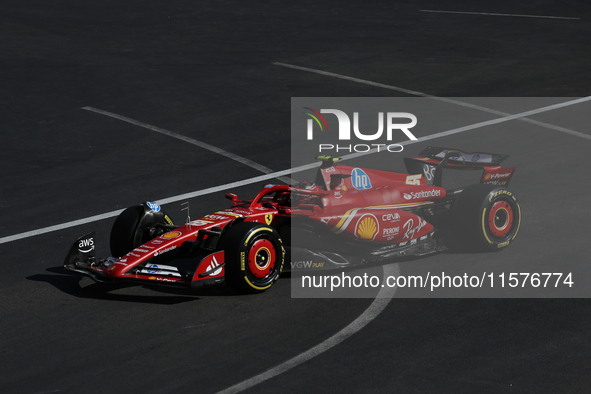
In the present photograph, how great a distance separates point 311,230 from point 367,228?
82 cm

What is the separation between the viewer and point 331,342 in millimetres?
9234

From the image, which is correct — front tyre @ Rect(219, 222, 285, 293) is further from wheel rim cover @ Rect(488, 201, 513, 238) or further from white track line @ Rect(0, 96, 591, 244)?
white track line @ Rect(0, 96, 591, 244)

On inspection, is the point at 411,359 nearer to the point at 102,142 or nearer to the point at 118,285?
the point at 118,285

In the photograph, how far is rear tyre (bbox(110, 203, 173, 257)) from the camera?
11484 millimetres

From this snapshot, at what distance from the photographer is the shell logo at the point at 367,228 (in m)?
11.5

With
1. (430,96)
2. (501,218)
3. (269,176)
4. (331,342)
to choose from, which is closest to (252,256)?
(331,342)

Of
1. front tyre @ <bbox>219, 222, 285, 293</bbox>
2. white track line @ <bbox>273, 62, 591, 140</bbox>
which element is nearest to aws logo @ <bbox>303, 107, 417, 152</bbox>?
white track line @ <bbox>273, 62, 591, 140</bbox>

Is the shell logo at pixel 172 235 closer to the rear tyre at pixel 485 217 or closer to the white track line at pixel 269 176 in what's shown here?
the white track line at pixel 269 176

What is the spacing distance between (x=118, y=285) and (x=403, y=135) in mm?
9823

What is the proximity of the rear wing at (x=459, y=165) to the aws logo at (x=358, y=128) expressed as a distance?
5.06 m

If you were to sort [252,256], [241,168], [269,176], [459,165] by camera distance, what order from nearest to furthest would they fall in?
[252,256] < [459,165] < [269,176] < [241,168]

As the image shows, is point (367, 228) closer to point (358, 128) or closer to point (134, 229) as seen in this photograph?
point (134, 229)

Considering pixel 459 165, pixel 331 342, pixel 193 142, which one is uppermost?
pixel 459 165

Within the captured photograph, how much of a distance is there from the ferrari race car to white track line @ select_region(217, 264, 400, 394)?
0.84m
